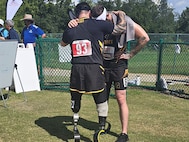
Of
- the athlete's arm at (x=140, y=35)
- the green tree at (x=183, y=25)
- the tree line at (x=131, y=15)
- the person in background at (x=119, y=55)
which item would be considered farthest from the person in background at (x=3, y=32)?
the green tree at (x=183, y=25)

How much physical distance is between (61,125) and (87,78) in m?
1.58

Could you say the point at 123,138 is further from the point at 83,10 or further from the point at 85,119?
the point at 83,10

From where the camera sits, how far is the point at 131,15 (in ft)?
142

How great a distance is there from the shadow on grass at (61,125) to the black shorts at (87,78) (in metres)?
0.95

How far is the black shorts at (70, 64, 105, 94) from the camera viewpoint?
4.07 m

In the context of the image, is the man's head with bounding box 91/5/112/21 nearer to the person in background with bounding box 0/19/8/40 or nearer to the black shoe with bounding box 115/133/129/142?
the black shoe with bounding box 115/133/129/142

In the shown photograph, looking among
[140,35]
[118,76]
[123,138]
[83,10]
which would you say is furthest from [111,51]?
[123,138]

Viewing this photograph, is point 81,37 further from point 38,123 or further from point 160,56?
point 160,56

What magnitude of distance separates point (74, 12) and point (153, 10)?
150 ft

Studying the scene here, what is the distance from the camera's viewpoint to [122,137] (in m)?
4.49

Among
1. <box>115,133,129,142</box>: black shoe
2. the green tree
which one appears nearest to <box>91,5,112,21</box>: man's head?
<box>115,133,129,142</box>: black shoe

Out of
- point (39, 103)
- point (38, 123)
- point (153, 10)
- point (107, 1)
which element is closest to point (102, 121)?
point (38, 123)

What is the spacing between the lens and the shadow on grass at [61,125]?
15.9ft

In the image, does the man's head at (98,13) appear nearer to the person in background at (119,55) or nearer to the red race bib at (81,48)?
the person in background at (119,55)
